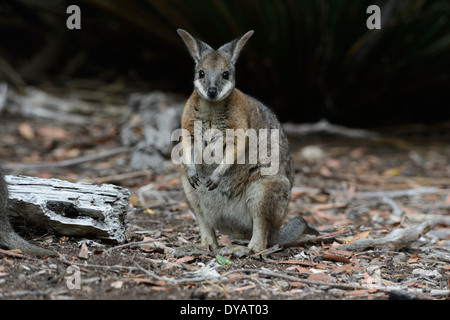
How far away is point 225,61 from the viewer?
4199mm

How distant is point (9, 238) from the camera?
3.69 meters

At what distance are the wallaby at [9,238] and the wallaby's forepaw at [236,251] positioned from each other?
1164mm

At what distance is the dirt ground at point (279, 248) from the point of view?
10.9ft

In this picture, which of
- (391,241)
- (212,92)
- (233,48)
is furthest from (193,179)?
(391,241)

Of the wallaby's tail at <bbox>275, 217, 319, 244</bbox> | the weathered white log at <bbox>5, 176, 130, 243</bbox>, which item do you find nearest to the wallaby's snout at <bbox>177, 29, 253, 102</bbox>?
the weathered white log at <bbox>5, 176, 130, 243</bbox>

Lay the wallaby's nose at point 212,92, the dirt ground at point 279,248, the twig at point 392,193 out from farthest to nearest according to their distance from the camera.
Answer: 1. the twig at point 392,193
2. the wallaby's nose at point 212,92
3. the dirt ground at point 279,248

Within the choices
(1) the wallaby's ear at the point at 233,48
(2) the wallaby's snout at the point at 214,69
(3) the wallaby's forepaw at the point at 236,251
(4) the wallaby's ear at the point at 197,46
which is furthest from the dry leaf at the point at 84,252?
(1) the wallaby's ear at the point at 233,48

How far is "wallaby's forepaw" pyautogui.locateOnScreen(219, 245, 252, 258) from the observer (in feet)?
13.3

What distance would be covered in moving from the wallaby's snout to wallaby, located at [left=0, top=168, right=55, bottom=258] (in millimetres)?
1458

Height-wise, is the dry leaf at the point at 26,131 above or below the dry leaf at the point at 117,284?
above

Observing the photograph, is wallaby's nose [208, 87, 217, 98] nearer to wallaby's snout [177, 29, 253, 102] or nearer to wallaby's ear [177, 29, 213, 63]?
wallaby's snout [177, 29, 253, 102]

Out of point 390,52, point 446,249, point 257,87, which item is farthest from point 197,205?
point 390,52

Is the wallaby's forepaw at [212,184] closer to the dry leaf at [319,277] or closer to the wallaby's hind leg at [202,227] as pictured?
the wallaby's hind leg at [202,227]

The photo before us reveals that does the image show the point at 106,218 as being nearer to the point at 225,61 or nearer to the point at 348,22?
the point at 225,61
